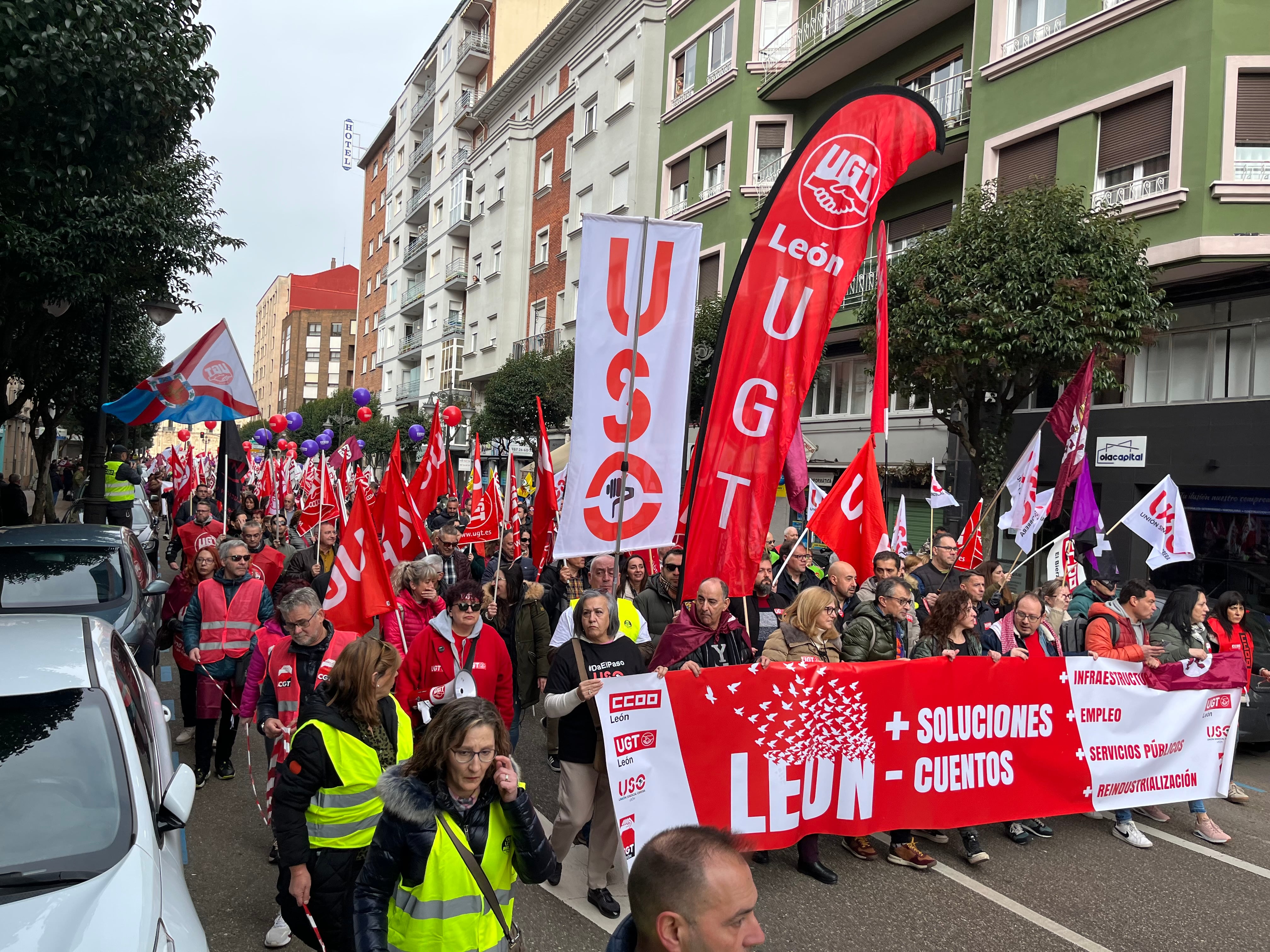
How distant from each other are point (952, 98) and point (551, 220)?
68.1 feet

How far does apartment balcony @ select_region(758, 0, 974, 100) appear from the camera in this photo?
65.2 ft

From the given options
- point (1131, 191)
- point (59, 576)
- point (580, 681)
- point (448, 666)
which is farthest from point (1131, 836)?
point (1131, 191)

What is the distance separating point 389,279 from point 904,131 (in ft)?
189

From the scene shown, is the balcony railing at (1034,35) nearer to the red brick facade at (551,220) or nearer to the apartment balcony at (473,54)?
the red brick facade at (551,220)

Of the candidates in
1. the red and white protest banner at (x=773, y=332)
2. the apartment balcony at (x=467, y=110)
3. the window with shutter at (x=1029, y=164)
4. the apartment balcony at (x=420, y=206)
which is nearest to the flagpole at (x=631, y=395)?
the red and white protest banner at (x=773, y=332)

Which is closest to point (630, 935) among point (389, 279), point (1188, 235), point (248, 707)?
point (248, 707)

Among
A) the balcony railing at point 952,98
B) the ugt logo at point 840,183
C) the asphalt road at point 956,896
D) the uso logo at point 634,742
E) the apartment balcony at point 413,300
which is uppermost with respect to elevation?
the apartment balcony at point 413,300

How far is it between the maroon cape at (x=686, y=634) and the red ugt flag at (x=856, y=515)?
7.35ft

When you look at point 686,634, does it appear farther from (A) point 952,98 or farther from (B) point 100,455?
(A) point 952,98

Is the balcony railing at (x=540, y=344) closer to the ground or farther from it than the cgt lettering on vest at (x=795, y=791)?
farther from it

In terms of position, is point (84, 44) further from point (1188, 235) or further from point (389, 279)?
point (389, 279)

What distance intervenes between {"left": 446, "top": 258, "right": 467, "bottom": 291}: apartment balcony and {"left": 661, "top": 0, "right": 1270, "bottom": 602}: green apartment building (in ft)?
87.1

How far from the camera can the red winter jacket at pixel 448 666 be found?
4.88m

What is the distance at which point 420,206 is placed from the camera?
5375cm
